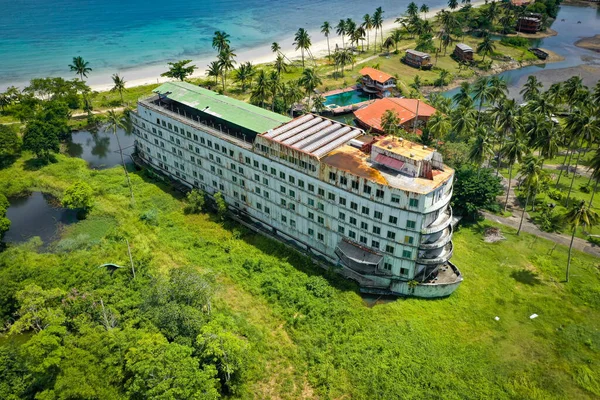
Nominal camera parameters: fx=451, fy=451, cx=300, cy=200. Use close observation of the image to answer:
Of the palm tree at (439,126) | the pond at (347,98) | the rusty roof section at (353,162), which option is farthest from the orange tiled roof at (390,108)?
the rusty roof section at (353,162)

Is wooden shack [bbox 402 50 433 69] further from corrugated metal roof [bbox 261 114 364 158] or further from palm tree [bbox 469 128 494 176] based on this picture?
corrugated metal roof [bbox 261 114 364 158]

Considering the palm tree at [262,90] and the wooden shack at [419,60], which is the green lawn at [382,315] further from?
the wooden shack at [419,60]

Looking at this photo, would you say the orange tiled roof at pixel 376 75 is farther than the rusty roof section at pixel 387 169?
Yes

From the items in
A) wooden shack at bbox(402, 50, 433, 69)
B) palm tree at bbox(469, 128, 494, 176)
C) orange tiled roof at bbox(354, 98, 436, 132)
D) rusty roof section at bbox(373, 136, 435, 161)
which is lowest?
orange tiled roof at bbox(354, 98, 436, 132)

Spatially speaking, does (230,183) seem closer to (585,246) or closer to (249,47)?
(585,246)

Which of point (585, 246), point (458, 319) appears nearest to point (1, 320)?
point (458, 319)

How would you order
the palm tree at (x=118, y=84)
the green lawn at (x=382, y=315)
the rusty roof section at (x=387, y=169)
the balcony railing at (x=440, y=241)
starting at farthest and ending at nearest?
the palm tree at (x=118, y=84) → the balcony railing at (x=440, y=241) → the rusty roof section at (x=387, y=169) → the green lawn at (x=382, y=315)

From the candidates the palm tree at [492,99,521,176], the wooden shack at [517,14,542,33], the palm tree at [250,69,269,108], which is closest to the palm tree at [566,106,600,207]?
the palm tree at [492,99,521,176]
